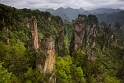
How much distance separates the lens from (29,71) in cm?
3138

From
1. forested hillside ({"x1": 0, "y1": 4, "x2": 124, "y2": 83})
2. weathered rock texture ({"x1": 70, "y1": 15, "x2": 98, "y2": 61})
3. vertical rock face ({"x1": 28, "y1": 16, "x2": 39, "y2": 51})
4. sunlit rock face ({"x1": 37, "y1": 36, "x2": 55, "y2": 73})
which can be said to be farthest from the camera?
weathered rock texture ({"x1": 70, "y1": 15, "x2": 98, "y2": 61})

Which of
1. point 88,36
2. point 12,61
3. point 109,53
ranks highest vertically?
point 12,61

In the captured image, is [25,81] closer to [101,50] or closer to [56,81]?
[56,81]

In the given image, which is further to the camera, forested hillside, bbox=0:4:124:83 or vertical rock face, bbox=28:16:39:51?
vertical rock face, bbox=28:16:39:51

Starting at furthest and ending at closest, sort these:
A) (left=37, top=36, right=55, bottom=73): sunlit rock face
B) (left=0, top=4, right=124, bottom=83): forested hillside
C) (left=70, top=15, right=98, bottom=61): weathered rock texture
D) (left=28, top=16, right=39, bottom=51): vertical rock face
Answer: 1. (left=70, top=15, right=98, bottom=61): weathered rock texture
2. (left=28, top=16, right=39, bottom=51): vertical rock face
3. (left=37, top=36, right=55, bottom=73): sunlit rock face
4. (left=0, top=4, right=124, bottom=83): forested hillside

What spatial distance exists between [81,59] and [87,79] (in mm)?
4673

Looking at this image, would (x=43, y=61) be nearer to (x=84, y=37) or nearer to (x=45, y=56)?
(x=45, y=56)

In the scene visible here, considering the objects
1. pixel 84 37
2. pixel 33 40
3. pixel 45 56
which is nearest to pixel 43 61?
pixel 45 56

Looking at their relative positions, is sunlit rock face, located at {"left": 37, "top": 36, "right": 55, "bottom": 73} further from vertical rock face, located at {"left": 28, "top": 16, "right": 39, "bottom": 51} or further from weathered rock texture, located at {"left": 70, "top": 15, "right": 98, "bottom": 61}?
weathered rock texture, located at {"left": 70, "top": 15, "right": 98, "bottom": 61}

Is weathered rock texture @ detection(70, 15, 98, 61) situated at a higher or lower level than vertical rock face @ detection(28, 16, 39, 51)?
lower

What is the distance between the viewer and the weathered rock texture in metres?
50.9

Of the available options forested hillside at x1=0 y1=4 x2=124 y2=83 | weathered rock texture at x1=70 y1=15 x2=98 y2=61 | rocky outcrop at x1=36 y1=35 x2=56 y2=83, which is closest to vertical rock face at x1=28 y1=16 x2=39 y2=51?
forested hillside at x1=0 y1=4 x2=124 y2=83

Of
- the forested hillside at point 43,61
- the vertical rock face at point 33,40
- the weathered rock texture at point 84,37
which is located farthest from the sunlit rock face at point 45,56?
the weathered rock texture at point 84,37

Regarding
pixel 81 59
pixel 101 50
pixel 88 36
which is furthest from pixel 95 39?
pixel 81 59
